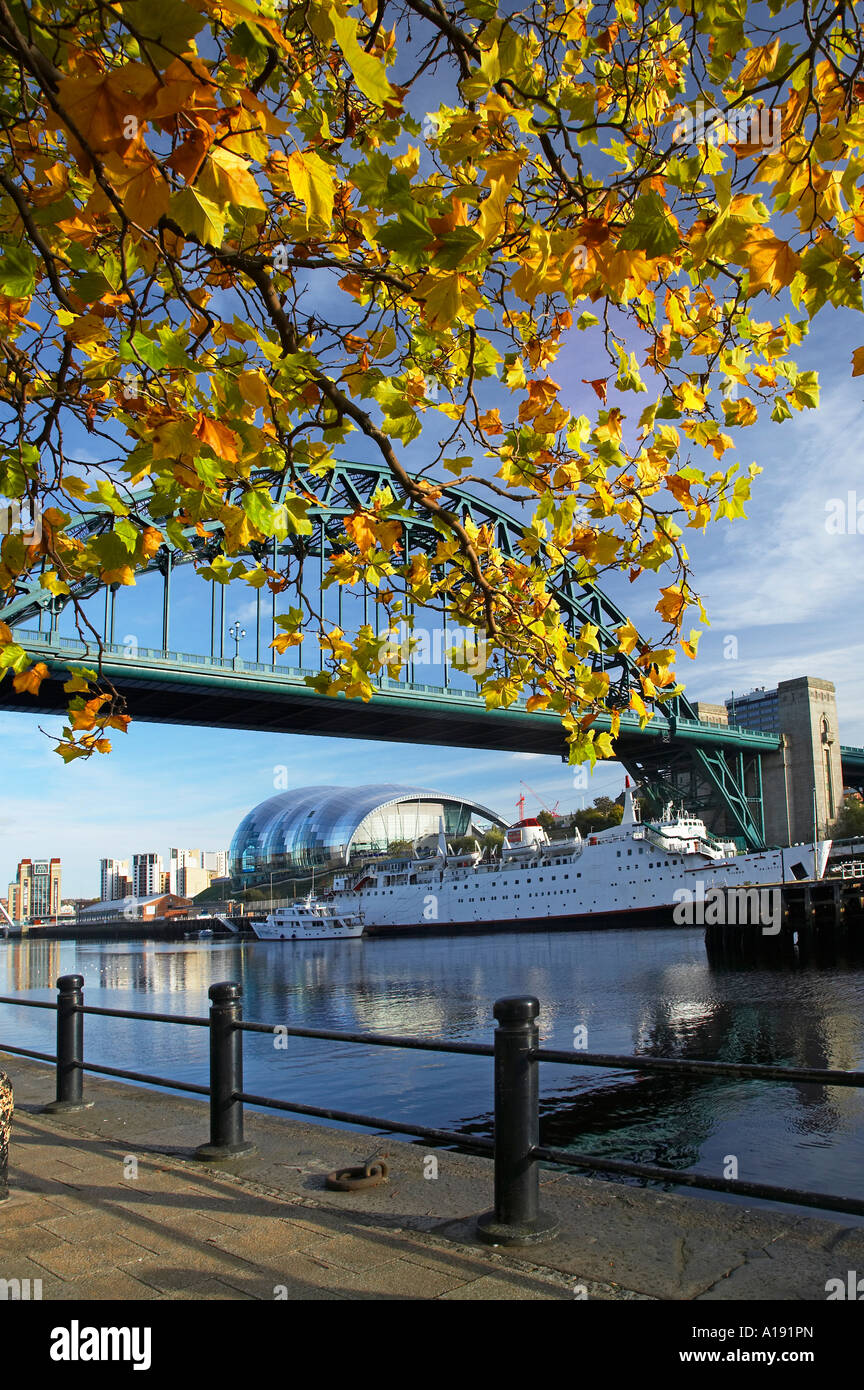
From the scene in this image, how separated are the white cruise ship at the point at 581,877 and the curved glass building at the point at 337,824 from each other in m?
35.1

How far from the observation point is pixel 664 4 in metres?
3.77

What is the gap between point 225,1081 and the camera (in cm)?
539

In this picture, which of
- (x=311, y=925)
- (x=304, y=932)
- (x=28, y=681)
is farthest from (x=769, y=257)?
(x=311, y=925)

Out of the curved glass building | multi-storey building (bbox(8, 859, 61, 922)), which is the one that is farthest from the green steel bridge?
multi-storey building (bbox(8, 859, 61, 922))

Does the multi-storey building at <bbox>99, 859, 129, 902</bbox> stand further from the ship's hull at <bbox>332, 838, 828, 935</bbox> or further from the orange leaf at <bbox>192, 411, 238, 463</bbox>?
the orange leaf at <bbox>192, 411, 238, 463</bbox>

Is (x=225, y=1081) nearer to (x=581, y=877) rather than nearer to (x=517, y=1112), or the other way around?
(x=517, y=1112)

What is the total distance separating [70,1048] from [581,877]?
5811cm

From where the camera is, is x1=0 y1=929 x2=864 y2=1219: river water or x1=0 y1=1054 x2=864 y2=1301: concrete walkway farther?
x1=0 y1=929 x2=864 y2=1219: river water

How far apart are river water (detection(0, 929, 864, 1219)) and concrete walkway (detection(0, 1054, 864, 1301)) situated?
119cm

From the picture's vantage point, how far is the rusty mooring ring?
186 inches

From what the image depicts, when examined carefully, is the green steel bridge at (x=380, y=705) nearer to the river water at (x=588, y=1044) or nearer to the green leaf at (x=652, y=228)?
the river water at (x=588, y=1044)

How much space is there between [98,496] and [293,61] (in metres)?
2.33

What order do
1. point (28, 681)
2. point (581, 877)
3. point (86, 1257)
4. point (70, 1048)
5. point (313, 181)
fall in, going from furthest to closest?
1. point (581, 877)
2. point (70, 1048)
3. point (28, 681)
4. point (86, 1257)
5. point (313, 181)

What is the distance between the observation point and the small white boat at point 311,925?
7375 centimetres
